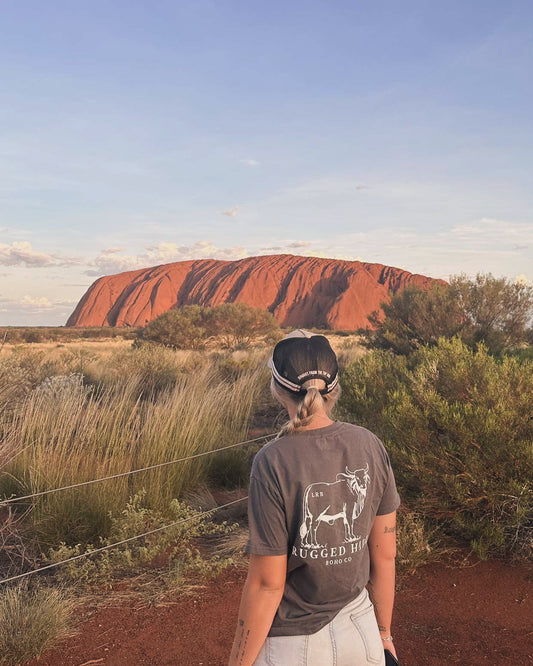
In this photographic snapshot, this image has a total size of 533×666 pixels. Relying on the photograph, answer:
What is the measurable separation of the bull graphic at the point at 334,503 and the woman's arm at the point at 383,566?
19cm

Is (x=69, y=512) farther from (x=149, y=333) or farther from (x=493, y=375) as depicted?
(x=149, y=333)

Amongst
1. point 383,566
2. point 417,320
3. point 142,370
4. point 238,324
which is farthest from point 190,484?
point 238,324

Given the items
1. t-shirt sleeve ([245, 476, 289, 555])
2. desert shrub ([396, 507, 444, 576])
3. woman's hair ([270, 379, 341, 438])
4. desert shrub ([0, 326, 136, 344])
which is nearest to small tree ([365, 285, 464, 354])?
desert shrub ([396, 507, 444, 576])

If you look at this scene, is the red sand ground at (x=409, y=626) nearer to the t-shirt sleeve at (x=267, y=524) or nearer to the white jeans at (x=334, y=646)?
the white jeans at (x=334, y=646)

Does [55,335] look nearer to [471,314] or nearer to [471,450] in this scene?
[471,314]

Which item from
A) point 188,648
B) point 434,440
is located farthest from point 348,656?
point 434,440

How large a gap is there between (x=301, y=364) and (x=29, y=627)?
2923mm

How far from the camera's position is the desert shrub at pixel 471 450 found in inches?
178

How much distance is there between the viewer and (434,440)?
489cm

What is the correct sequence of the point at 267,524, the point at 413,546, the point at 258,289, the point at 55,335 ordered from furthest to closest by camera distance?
Answer: the point at 258,289 → the point at 55,335 → the point at 413,546 → the point at 267,524

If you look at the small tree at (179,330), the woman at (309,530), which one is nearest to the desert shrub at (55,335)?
the small tree at (179,330)

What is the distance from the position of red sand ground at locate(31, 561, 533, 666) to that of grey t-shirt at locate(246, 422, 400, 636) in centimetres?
222

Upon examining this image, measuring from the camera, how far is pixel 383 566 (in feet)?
5.93

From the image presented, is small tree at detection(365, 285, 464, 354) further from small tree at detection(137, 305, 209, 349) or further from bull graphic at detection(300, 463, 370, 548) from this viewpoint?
small tree at detection(137, 305, 209, 349)
